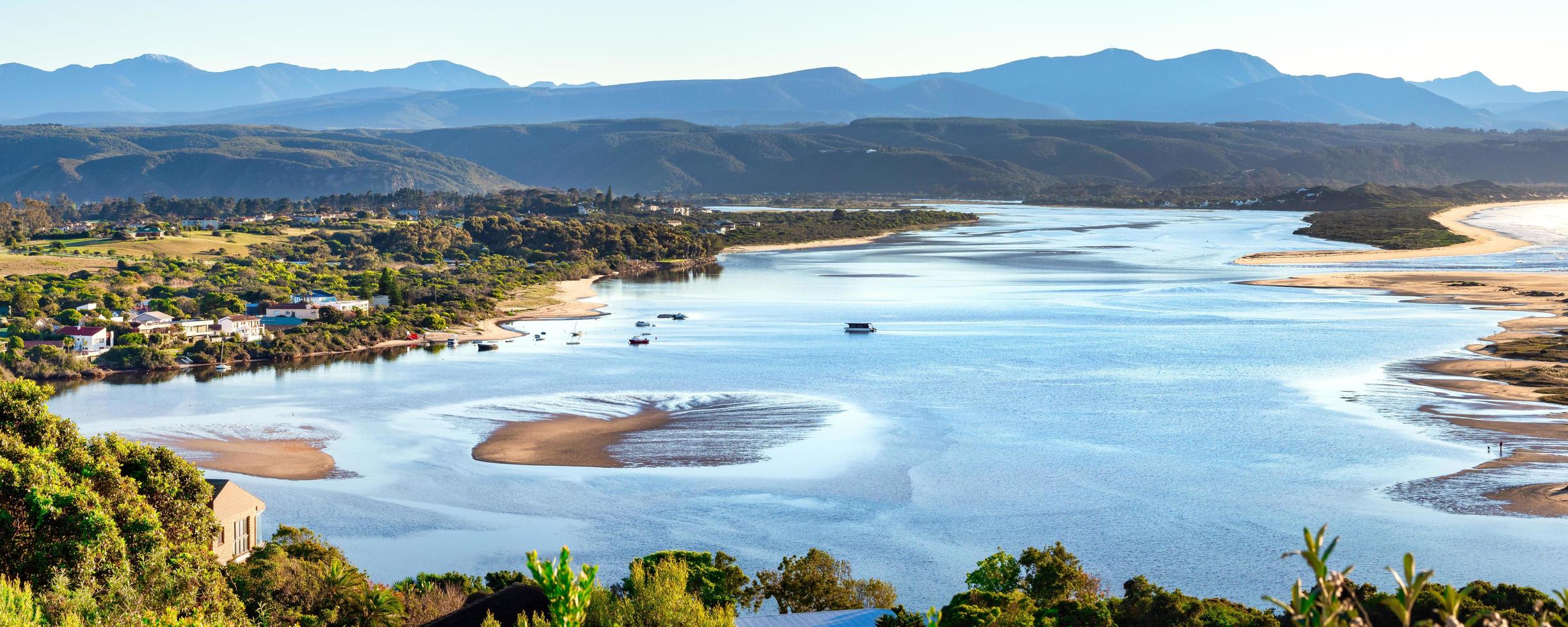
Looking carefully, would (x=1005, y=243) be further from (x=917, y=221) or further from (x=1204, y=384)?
(x=1204, y=384)

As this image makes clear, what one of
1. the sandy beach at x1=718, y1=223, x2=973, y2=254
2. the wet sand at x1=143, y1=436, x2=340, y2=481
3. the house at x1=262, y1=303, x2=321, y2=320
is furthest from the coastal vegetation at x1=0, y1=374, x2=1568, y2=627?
the sandy beach at x1=718, y1=223, x2=973, y2=254

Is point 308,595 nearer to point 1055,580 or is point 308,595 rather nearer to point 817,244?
point 1055,580

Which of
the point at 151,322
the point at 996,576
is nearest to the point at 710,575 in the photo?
the point at 996,576

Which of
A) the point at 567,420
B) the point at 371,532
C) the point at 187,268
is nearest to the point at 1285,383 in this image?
the point at 567,420

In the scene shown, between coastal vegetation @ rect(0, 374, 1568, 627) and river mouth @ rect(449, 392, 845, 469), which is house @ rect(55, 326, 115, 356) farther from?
coastal vegetation @ rect(0, 374, 1568, 627)

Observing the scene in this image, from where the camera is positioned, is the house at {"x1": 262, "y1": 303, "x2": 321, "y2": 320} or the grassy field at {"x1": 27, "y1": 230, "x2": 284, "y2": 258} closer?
the house at {"x1": 262, "y1": 303, "x2": 321, "y2": 320}

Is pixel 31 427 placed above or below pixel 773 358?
above
